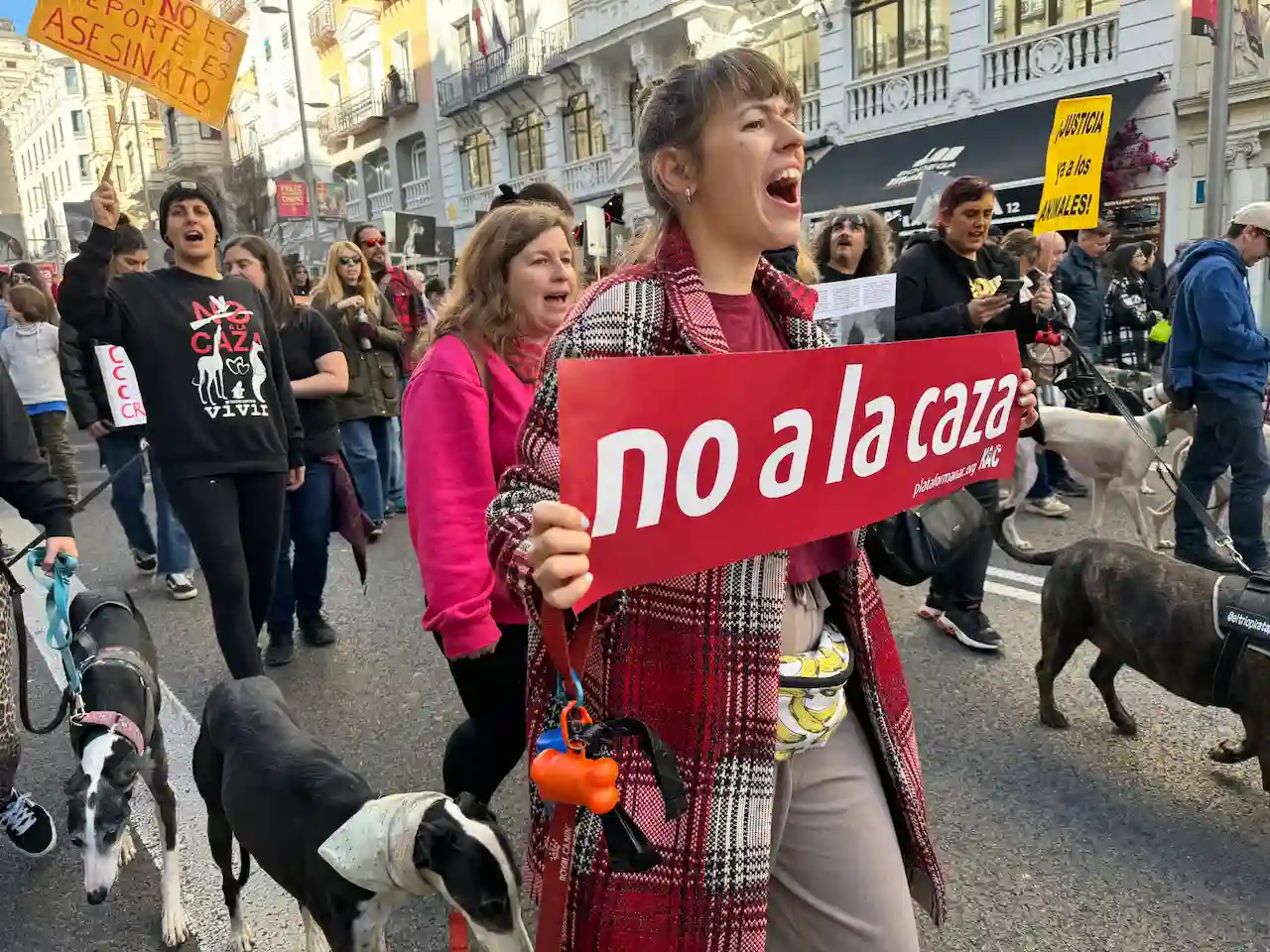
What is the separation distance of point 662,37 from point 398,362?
16.9 metres

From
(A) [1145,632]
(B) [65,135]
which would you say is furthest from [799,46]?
(B) [65,135]

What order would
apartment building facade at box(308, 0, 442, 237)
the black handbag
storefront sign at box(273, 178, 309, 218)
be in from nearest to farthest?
the black handbag → storefront sign at box(273, 178, 309, 218) → apartment building facade at box(308, 0, 442, 237)

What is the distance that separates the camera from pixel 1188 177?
40.7 feet

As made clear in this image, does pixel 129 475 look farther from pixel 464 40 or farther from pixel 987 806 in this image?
pixel 464 40

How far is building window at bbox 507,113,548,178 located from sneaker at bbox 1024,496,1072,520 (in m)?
22.0

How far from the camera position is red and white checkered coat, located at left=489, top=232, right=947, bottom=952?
4.39ft

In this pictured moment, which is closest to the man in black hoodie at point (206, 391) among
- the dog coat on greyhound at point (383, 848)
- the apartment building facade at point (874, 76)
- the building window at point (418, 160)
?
the dog coat on greyhound at point (383, 848)

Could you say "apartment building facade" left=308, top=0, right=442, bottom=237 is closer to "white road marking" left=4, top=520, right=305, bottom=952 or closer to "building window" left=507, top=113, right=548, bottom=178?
"building window" left=507, top=113, right=548, bottom=178

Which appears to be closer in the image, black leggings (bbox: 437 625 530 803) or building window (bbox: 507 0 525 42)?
black leggings (bbox: 437 625 530 803)

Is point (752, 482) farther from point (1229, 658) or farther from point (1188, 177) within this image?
point (1188, 177)

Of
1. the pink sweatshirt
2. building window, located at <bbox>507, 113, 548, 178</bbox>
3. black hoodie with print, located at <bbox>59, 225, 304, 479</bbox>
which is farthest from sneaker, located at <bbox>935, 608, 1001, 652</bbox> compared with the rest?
building window, located at <bbox>507, 113, 548, 178</bbox>

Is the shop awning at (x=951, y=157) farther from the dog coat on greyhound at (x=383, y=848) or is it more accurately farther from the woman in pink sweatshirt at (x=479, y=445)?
the dog coat on greyhound at (x=383, y=848)

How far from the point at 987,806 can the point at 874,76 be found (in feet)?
52.9

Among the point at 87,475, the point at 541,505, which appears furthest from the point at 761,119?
→ the point at 87,475
